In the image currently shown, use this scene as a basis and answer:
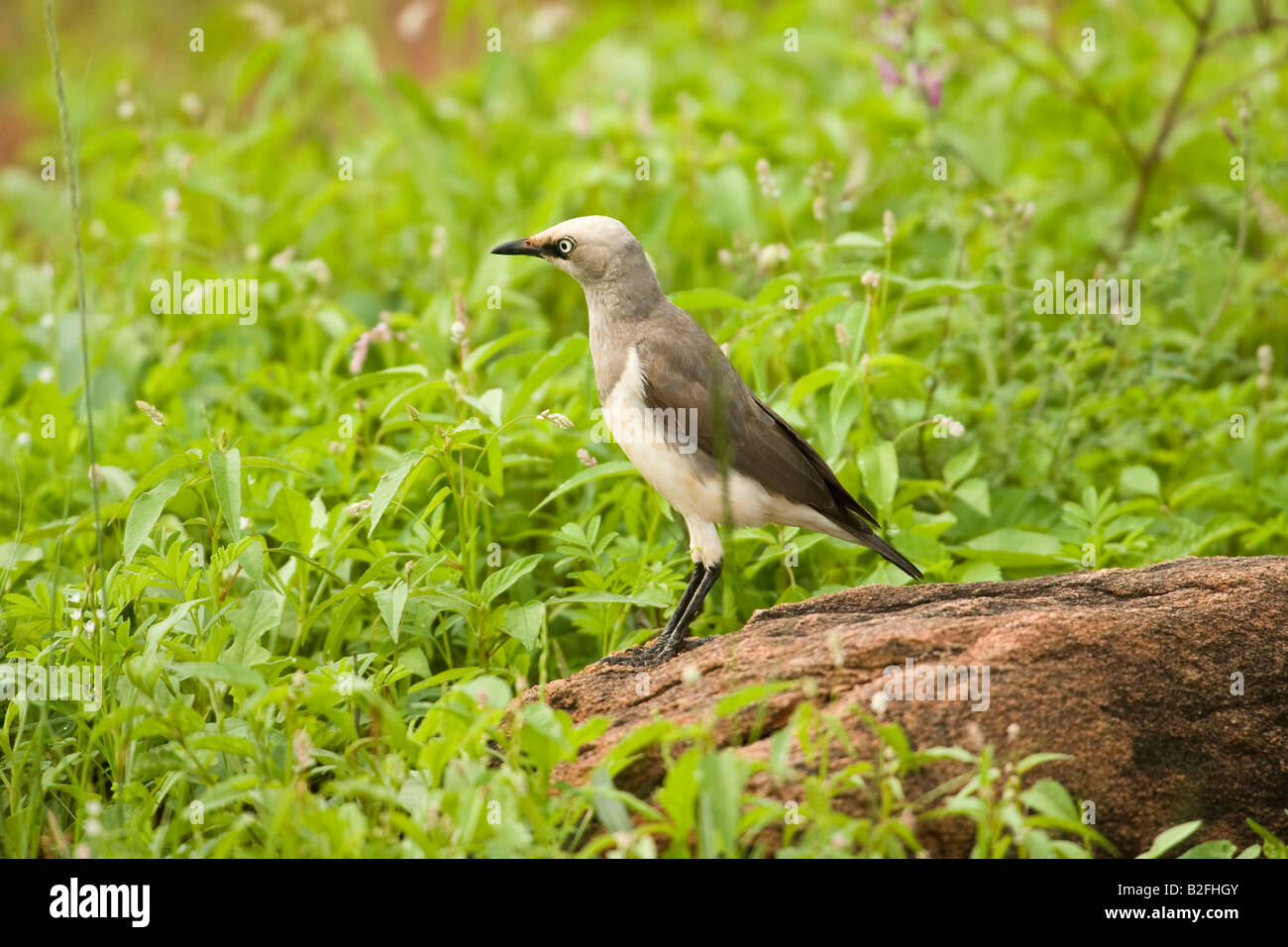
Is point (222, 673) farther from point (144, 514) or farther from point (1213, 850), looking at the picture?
point (1213, 850)

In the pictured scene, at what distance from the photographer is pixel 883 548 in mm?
4395

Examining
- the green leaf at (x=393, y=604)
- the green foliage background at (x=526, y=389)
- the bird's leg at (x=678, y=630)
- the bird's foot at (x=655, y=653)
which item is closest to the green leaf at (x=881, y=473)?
the green foliage background at (x=526, y=389)

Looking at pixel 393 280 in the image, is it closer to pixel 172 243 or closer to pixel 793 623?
pixel 172 243

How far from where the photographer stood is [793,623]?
3984 mm

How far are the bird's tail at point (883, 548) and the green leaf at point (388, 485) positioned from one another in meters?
1.39

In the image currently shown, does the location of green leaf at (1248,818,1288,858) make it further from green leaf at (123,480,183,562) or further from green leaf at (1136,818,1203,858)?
green leaf at (123,480,183,562)

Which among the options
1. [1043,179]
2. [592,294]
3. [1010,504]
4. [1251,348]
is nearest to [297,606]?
[592,294]

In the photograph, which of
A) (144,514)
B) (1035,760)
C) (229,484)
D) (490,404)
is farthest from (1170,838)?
(144,514)

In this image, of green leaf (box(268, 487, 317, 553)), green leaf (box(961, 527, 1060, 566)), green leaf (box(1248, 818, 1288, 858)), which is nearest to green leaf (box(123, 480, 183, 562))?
green leaf (box(268, 487, 317, 553))

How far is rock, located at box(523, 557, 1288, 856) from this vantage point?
3.39m

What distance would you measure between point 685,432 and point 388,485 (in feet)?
3.04

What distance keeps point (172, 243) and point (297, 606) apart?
316cm

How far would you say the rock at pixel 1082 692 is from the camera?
11.1 feet
